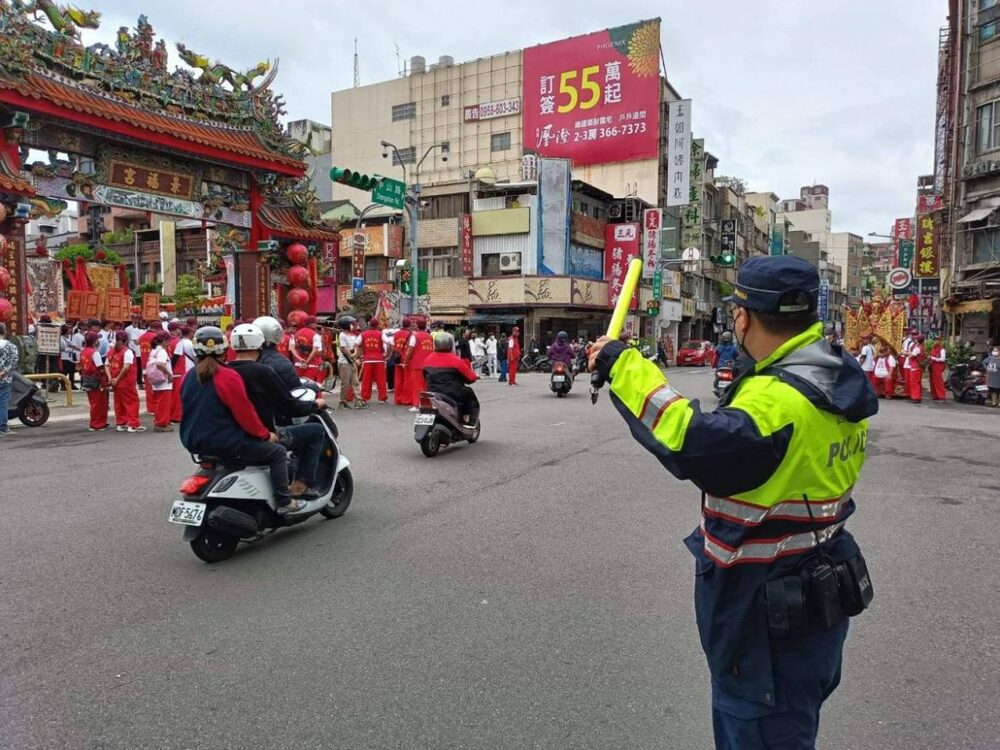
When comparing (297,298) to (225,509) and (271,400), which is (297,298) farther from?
(225,509)

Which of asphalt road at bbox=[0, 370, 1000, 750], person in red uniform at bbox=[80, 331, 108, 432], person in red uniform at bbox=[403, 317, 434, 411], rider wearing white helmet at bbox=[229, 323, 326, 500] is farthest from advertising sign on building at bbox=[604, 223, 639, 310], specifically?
rider wearing white helmet at bbox=[229, 323, 326, 500]

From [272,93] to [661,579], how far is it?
18767 mm

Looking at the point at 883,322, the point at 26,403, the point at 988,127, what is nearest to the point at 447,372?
the point at 26,403

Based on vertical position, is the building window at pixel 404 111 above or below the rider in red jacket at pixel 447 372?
above

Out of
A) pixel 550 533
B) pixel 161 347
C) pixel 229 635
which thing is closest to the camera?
pixel 229 635

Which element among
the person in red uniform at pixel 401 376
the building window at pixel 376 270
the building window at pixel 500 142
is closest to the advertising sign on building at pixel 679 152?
the building window at pixel 500 142

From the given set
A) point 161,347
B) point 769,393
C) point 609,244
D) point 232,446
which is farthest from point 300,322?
point 609,244

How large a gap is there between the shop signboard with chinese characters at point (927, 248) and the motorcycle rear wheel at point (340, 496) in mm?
27031

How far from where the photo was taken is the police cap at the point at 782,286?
196cm

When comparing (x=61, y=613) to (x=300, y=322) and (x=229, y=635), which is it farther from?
(x=300, y=322)

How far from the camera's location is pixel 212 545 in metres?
4.82

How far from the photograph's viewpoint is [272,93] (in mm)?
19344

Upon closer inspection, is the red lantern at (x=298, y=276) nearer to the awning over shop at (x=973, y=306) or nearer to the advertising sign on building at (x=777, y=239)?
the awning over shop at (x=973, y=306)

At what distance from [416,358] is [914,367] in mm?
12208
